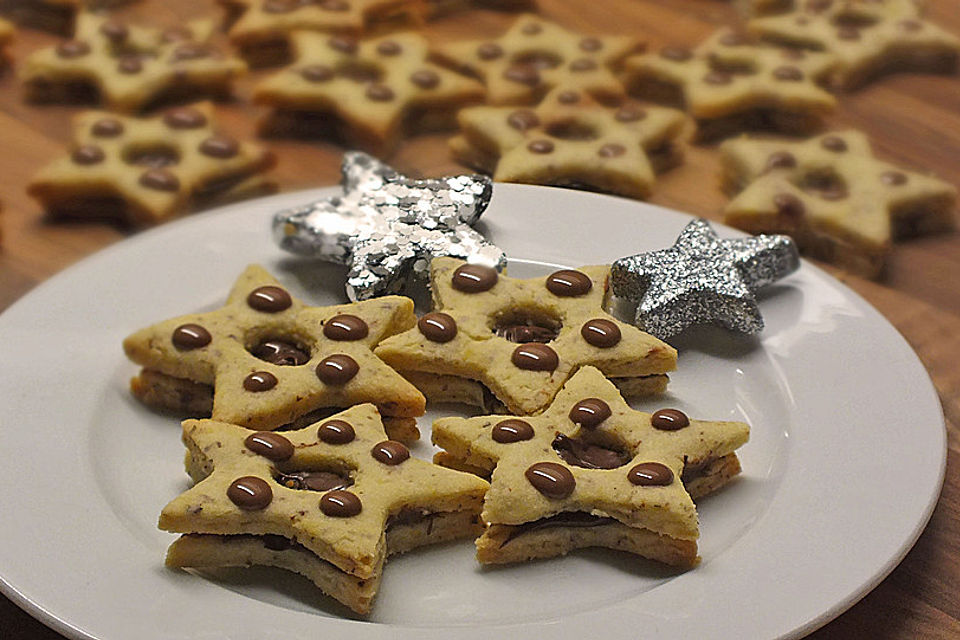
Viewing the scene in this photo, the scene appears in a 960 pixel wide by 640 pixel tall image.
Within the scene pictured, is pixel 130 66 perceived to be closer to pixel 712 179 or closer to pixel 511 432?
pixel 712 179

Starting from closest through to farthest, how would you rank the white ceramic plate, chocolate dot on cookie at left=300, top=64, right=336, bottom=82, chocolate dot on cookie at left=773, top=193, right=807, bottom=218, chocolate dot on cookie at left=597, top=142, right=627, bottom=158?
the white ceramic plate < chocolate dot on cookie at left=773, top=193, right=807, bottom=218 < chocolate dot on cookie at left=597, top=142, right=627, bottom=158 < chocolate dot on cookie at left=300, top=64, right=336, bottom=82

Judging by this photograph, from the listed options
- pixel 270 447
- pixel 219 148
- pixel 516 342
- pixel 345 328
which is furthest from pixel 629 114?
pixel 270 447

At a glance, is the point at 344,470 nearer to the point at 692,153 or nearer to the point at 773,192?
the point at 773,192

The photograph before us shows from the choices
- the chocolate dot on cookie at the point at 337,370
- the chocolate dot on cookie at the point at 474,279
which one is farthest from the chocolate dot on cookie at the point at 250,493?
the chocolate dot on cookie at the point at 474,279

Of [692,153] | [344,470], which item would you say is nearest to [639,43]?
[692,153]

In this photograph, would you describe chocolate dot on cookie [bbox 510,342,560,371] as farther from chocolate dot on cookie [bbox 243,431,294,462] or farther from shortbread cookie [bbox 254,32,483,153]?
shortbread cookie [bbox 254,32,483,153]

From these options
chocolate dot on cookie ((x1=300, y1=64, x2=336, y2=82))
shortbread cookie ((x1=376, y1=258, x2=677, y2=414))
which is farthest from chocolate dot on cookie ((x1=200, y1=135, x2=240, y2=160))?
shortbread cookie ((x1=376, y1=258, x2=677, y2=414))

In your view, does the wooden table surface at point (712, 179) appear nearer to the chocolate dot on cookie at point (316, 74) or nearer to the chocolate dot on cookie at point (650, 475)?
the chocolate dot on cookie at point (316, 74)
